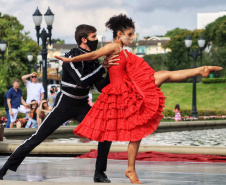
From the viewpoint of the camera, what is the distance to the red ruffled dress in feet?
18.5

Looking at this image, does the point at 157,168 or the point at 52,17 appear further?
the point at 52,17

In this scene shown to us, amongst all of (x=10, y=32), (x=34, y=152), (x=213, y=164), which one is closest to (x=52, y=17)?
(x=34, y=152)

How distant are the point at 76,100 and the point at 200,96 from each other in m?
53.5

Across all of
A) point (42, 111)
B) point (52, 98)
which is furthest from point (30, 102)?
point (52, 98)

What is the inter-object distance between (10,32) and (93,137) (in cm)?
5638

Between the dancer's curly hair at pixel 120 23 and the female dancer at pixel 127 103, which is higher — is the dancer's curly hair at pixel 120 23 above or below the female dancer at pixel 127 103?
above

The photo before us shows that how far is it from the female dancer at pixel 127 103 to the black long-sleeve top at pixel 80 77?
24 cm

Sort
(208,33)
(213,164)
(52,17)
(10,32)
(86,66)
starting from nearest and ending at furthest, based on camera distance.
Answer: (86,66)
(213,164)
(52,17)
(10,32)
(208,33)

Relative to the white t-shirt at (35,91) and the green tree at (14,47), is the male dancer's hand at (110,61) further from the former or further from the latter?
the green tree at (14,47)

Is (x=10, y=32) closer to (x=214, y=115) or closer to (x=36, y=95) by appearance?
(x=214, y=115)

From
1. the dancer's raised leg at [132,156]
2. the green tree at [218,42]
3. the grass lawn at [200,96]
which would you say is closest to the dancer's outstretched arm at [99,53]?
the dancer's raised leg at [132,156]

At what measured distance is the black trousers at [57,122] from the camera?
20.0 ft

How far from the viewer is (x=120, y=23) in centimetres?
594

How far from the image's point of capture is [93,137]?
5719mm
